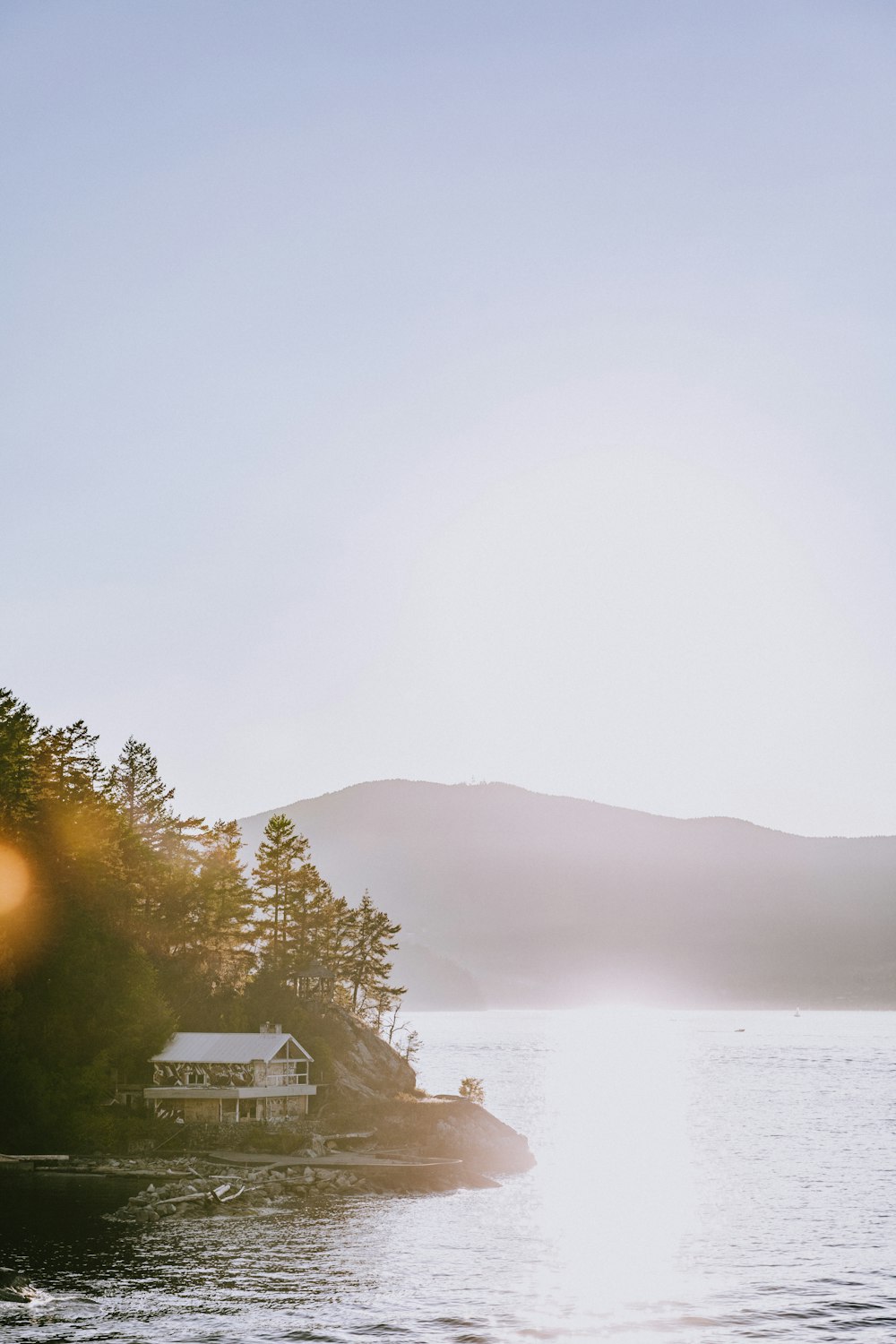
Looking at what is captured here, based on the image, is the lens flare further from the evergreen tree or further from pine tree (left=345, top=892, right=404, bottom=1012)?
pine tree (left=345, top=892, right=404, bottom=1012)

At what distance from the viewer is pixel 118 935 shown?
301 ft

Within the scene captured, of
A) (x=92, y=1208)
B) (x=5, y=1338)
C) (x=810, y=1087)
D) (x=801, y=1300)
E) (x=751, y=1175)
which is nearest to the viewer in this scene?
(x=5, y=1338)

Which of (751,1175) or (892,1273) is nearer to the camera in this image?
(892,1273)

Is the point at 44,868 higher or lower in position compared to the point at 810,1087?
higher

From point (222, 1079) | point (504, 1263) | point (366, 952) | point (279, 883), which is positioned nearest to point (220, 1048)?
point (222, 1079)

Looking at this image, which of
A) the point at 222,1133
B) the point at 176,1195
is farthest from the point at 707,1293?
the point at 222,1133

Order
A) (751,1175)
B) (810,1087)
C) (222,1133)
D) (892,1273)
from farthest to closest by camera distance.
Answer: (810,1087) → (751,1175) → (222,1133) → (892,1273)

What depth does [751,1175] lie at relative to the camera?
98188 mm

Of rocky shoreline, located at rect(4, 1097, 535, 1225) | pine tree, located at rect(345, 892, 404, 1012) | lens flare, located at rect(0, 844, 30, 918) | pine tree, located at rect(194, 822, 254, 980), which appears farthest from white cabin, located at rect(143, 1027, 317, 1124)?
pine tree, located at rect(345, 892, 404, 1012)

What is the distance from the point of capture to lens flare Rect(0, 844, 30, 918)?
8500cm

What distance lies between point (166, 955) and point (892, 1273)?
62.1m

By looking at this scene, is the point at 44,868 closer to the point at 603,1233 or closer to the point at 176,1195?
the point at 176,1195

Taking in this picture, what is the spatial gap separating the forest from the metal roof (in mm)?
1459

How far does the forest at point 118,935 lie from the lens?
84.6 meters
